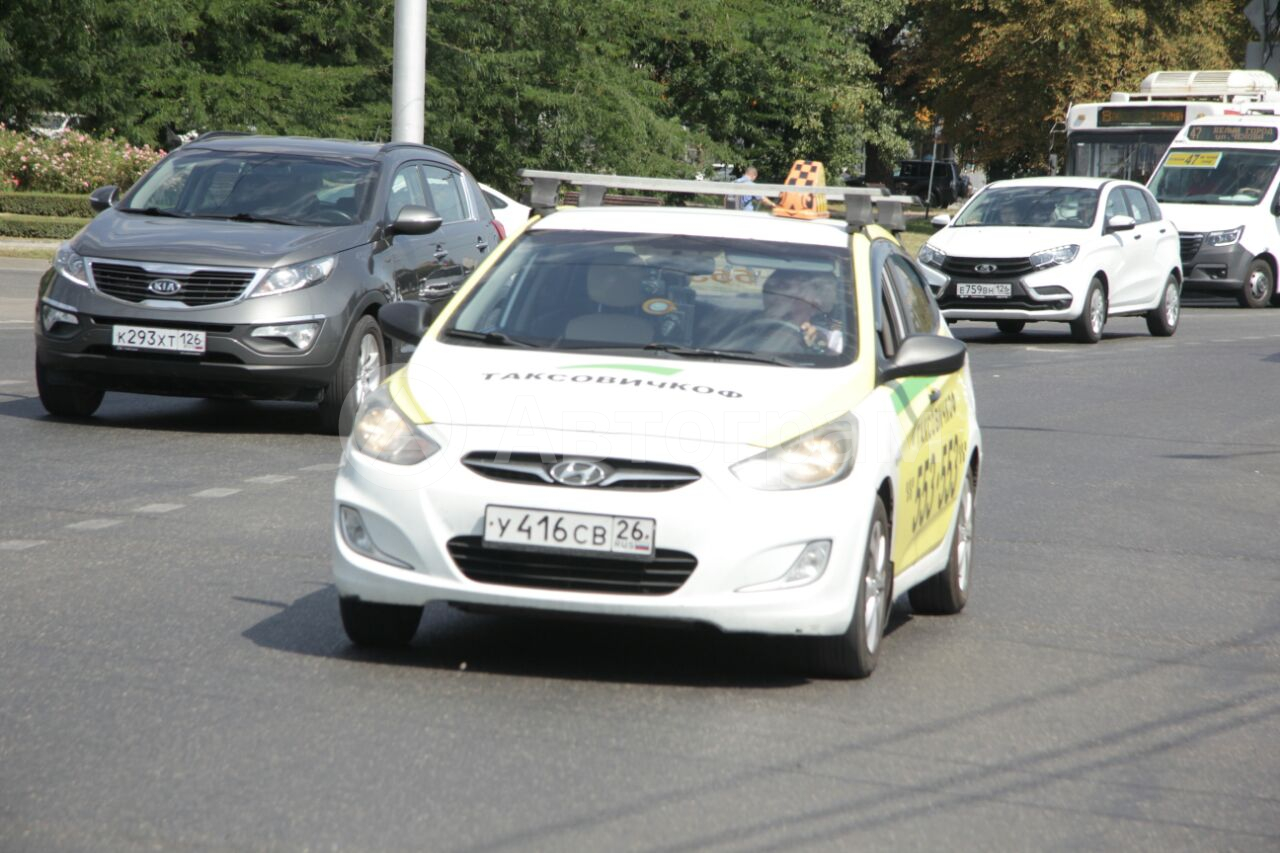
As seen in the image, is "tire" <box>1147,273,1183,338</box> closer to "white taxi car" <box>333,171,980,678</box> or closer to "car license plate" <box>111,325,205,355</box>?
"car license plate" <box>111,325,205,355</box>

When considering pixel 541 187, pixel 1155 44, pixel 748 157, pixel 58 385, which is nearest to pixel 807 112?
pixel 748 157

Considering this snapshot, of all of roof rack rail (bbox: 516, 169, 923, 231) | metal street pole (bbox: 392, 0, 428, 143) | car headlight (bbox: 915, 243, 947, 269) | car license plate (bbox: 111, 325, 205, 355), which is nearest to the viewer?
roof rack rail (bbox: 516, 169, 923, 231)

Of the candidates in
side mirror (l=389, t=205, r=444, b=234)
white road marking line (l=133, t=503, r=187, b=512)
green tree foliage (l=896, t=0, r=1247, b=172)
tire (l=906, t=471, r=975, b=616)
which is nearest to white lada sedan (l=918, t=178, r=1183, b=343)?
side mirror (l=389, t=205, r=444, b=234)

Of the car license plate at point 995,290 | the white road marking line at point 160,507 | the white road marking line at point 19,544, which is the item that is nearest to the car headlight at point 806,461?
the white road marking line at point 19,544

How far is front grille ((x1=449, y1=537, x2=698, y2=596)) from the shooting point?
6.14 metres

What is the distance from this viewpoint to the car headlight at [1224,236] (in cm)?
3138

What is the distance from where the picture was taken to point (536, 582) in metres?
6.21

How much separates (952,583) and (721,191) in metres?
1.72

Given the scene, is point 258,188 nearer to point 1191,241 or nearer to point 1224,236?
point 1191,241

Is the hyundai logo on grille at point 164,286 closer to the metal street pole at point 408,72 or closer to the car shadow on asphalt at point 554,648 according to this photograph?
the car shadow on asphalt at point 554,648

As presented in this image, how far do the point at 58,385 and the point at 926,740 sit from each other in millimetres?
8051

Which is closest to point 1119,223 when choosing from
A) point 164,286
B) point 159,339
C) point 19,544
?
Result: point 164,286

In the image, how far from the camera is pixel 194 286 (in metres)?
12.1

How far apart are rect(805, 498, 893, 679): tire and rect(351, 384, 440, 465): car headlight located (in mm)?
1335
